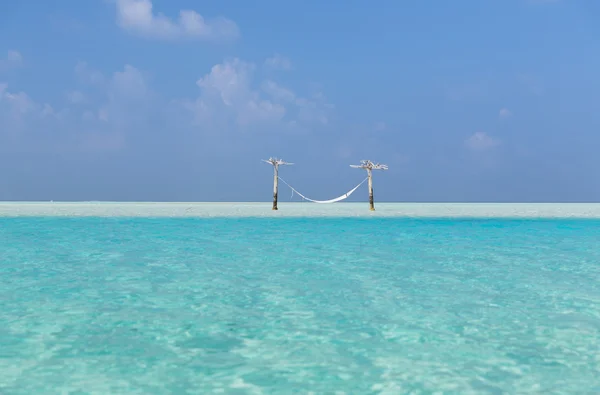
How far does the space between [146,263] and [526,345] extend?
8.06 meters

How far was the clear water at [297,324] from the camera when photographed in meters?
4.58

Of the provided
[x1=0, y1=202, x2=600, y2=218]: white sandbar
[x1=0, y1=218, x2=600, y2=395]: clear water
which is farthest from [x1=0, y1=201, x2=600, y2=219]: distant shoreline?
[x1=0, y1=218, x2=600, y2=395]: clear water

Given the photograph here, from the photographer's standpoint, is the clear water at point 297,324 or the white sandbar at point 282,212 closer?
the clear water at point 297,324

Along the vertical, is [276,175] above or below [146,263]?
above

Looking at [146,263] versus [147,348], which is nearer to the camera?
[147,348]

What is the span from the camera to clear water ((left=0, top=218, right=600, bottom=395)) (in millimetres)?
4578

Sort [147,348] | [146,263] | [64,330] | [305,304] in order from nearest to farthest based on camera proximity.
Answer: [147,348] → [64,330] → [305,304] → [146,263]

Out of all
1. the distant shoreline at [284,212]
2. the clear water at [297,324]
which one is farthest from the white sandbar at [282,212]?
the clear water at [297,324]

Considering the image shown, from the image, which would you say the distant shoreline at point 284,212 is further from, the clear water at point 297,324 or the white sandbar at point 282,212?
the clear water at point 297,324

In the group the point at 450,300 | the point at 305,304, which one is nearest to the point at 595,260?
the point at 450,300

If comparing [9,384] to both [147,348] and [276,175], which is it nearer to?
[147,348]

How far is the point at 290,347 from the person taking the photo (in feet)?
17.9

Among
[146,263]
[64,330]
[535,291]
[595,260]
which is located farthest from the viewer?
[595,260]

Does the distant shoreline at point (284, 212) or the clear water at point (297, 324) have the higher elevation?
the distant shoreline at point (284, 212)
